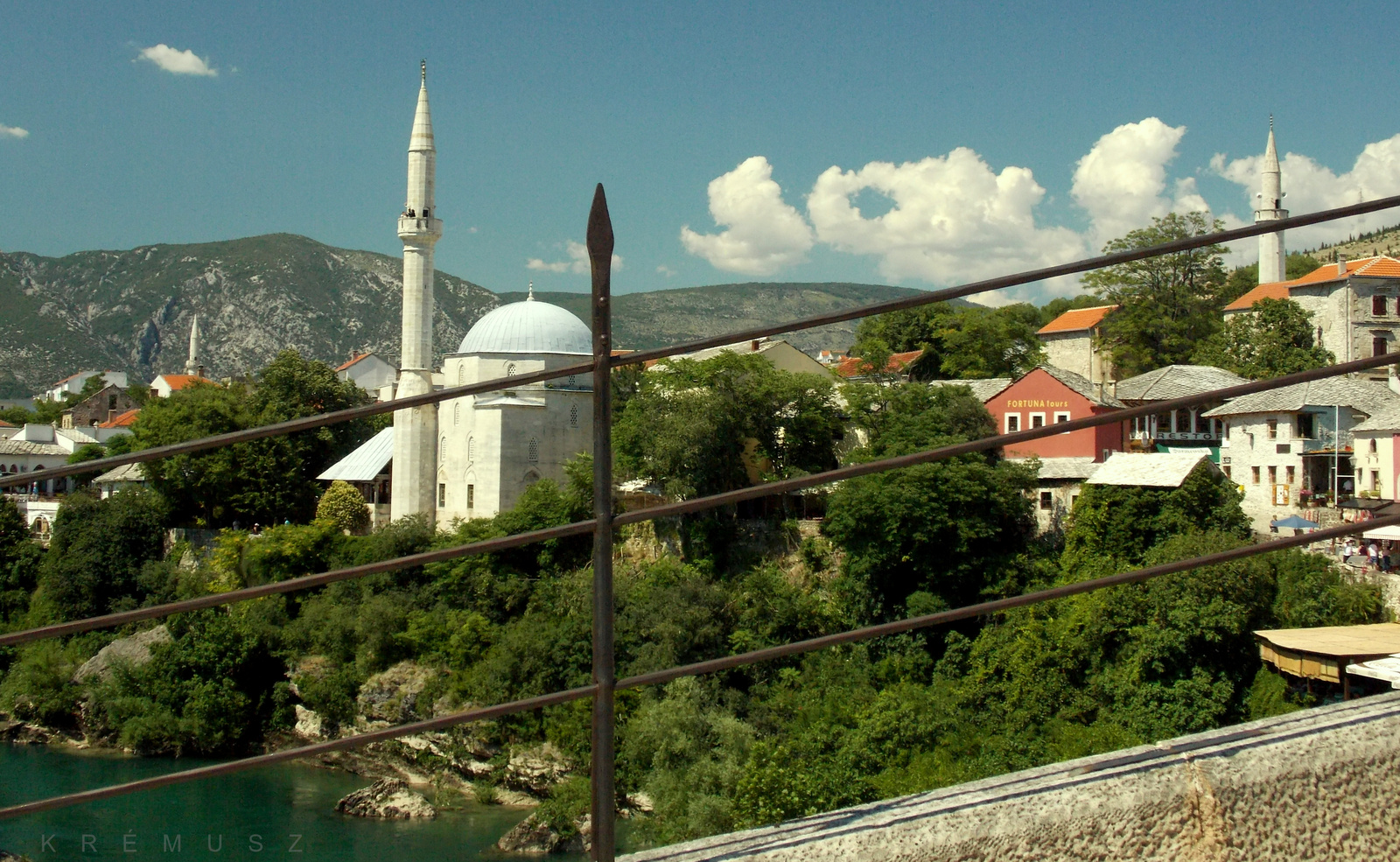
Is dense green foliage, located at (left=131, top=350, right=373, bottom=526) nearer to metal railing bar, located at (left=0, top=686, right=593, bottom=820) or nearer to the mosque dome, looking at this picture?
the mosque dome

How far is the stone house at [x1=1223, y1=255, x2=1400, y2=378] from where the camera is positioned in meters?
27.5

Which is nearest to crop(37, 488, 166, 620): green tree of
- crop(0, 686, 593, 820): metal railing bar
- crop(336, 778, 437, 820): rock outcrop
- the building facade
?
crop(336, 778, 437, 820): rock outcrop

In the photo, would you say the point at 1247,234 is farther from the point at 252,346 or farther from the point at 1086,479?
the point at 252,346

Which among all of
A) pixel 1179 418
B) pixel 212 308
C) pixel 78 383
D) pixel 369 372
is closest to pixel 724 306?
pixel 212 308

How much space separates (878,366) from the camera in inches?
1075

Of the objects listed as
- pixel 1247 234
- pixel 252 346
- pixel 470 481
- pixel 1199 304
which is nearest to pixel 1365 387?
pixel 1199 304

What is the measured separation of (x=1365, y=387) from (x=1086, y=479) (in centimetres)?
567

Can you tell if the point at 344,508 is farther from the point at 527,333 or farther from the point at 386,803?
the point at 386,803

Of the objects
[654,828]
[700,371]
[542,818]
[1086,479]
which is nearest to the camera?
[654,828]

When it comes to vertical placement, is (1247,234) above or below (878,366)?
below

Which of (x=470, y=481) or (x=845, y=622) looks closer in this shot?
(x=845, y=622)

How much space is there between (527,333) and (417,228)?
4145 millimetres

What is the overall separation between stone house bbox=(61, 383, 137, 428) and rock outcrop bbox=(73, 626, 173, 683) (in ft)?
116

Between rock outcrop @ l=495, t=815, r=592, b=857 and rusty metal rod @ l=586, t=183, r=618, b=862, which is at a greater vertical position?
rusty metal rod @ l=586, t=183, r=618, b=862
